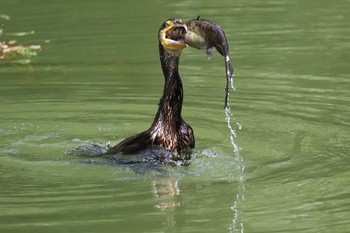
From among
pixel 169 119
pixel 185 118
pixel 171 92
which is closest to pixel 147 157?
pixel 169 119

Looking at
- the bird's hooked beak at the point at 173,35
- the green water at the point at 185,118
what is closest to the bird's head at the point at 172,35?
the bird's hooked beak at the point at 173,35

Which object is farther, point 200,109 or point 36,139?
point 200,109

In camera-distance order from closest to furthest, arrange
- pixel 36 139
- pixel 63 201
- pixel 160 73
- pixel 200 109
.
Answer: pixel 63 201 < pixel 36 139 < pixel 200 109 < pixel 160 73

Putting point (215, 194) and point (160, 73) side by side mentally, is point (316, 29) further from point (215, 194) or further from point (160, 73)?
point (215, 194)

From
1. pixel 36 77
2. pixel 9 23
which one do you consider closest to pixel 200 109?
pixel 36 77

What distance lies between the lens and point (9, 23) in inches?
592

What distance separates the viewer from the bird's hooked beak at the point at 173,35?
8305 mm

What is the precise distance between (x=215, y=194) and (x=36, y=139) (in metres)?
2.67

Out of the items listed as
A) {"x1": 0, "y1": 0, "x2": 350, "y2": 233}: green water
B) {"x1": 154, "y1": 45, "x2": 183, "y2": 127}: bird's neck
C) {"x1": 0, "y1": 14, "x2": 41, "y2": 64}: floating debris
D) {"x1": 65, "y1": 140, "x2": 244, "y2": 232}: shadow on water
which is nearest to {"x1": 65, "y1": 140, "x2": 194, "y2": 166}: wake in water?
{"x1": 65, "y1": 140, "x2": 244, "y2": 232}: shadow on water

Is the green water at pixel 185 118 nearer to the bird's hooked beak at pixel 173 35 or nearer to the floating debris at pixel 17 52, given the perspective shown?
the floating debris at pixel 17 52

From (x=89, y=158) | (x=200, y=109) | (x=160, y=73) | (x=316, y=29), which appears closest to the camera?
(x=89, y=158)

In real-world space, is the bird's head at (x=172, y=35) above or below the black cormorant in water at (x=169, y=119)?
above

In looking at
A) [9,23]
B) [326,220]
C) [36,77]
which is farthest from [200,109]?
[9,23]

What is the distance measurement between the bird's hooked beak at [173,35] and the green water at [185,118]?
0.92 m
